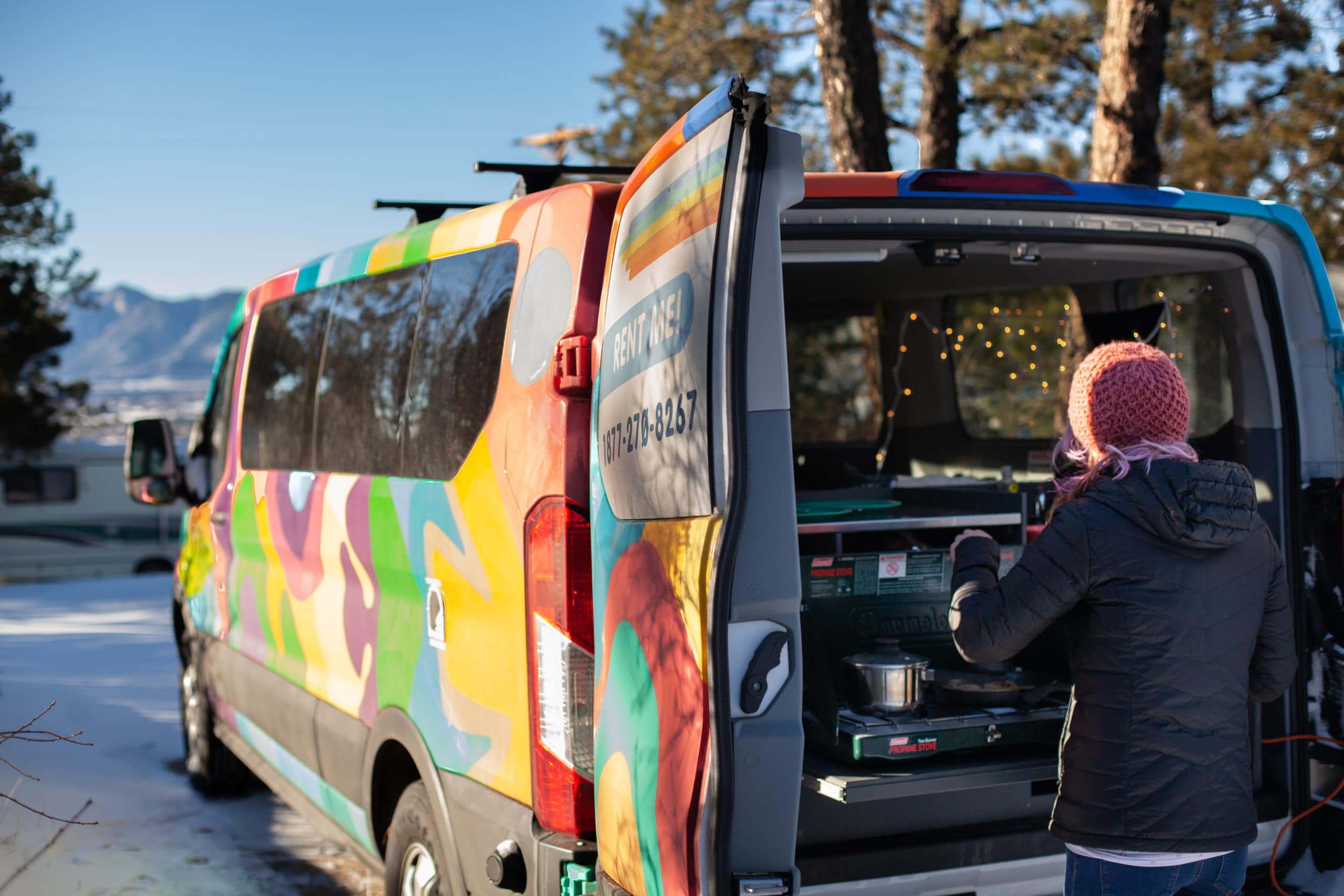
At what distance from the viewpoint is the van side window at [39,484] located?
2195 centimetres

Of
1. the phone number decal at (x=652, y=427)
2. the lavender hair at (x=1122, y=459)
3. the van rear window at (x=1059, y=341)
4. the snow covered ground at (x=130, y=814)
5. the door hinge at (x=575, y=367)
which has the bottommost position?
the snow covered ground at (x=130, y=814)

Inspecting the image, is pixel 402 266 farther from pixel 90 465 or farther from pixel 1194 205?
pixel 90 465

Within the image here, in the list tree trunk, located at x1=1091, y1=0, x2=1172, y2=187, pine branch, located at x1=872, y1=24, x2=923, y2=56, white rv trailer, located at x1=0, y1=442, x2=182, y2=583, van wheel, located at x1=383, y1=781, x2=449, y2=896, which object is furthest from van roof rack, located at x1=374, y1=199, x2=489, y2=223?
white rv trailer, located at x1=0, y1=442, x2=182, y2=583

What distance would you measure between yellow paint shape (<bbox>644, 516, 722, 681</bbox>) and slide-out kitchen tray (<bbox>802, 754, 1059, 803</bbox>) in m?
0.72

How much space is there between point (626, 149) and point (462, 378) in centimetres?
1197

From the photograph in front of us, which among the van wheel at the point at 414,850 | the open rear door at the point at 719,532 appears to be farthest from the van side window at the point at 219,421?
the open rear door at the point at 719,532

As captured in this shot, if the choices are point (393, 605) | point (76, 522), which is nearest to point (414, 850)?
point (393, 605)

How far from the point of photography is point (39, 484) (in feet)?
72.8

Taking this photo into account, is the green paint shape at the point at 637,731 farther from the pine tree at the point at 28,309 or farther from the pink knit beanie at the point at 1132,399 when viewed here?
the pine tree at the point at 28,309

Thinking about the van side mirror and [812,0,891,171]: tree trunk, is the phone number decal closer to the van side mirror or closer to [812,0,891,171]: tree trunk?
the van side mirror

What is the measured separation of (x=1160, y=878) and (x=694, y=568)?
43.8 inches

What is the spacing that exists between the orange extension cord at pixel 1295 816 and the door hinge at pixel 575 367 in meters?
2.10

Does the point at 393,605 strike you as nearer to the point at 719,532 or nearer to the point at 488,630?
the point at 488,630

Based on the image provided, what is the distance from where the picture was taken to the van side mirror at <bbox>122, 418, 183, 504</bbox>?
555 cm
